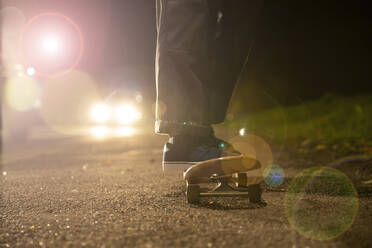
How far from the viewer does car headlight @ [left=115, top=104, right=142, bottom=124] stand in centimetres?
2025

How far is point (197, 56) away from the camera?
1.80 metres

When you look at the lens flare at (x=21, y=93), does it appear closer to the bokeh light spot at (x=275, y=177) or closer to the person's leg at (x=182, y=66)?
the bokeh light spot at (x=275, y=177)

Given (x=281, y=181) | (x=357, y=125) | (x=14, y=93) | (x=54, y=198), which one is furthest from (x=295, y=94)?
(x=54, y=198)

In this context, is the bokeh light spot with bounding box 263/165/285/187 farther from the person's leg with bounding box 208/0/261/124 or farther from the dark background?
the dark background

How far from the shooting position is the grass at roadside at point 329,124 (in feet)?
16.7

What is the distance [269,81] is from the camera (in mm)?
12906

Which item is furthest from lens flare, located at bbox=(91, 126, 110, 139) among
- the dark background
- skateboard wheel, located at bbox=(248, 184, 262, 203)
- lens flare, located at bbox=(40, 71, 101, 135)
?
lens flare, located at bbox=(40, 71, 101, 135)

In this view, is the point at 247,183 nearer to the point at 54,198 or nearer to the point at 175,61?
the point at 175,61

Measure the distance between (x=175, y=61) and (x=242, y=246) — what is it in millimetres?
1031

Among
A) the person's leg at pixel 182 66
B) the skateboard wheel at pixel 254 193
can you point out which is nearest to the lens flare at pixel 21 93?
the person's leg at pixel 182 66

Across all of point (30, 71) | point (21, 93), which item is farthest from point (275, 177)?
point (21, 93)

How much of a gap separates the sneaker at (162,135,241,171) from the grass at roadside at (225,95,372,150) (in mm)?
197

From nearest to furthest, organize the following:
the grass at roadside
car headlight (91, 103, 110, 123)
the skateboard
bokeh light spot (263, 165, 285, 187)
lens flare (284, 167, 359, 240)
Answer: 1. lens flare (284, 167, 359, 240)
2. the skateboard
3. bokeh light spot (263, 165, 285, 187)
4. the grass at roadside
5. car headlight (91, 103, 110, 123)

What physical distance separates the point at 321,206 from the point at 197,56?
0.95 meters
